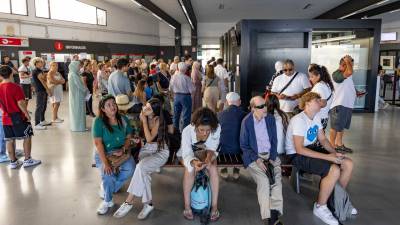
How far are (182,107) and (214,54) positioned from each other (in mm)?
19516

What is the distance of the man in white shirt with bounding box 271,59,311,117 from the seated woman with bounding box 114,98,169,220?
227 cm

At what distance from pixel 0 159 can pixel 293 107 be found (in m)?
4.63

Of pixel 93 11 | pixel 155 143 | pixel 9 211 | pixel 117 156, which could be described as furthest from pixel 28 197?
pixel 93 11

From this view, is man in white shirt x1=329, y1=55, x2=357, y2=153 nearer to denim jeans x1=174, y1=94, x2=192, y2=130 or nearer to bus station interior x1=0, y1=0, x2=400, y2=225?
bus station interior x1=0, y1=0, x2=400, y2=225

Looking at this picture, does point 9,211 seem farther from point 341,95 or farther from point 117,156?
point 341,95

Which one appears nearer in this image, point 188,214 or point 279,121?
point 188,214

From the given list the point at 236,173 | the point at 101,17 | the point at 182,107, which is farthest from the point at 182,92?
the point at 101,17

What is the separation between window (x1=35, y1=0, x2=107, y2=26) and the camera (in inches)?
605

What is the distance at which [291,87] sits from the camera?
500 cm

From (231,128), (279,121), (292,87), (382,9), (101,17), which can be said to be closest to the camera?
(279,121)

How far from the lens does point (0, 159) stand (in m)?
5.09

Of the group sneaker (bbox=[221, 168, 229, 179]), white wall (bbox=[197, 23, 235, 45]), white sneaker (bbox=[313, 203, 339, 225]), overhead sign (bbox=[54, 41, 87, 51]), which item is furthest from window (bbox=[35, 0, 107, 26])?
white sneaker (bbox=[313, 203, 339, 225])

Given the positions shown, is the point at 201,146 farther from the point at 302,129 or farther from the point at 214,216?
the point at 302,129

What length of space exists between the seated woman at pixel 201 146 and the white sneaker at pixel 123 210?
1.88 ft
